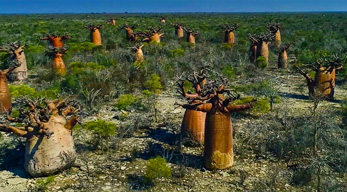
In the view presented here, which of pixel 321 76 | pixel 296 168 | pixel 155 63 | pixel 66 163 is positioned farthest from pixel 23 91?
pixel 321 76

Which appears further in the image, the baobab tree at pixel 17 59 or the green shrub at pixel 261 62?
the green shrub at pixel 261 62

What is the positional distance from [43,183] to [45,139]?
0.61 m

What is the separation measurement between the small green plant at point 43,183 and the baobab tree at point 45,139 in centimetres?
16

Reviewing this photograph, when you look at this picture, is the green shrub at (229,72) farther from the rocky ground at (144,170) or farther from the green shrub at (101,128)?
the green shrub at (101,128)

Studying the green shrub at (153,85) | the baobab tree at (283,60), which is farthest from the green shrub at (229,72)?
the green shrub at (153,85)

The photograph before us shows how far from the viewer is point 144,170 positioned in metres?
5.70

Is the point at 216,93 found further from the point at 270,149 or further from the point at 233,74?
the point at 233,74

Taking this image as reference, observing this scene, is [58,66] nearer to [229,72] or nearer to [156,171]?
[229,72]

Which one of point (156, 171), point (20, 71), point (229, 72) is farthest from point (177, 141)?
point (20, 71)

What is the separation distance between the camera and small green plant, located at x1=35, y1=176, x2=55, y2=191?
5090 mm

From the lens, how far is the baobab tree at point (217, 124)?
5.40 metres

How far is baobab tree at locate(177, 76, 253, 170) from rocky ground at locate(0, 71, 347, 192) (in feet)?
0.60

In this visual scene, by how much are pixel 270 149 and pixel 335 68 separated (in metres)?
3.94

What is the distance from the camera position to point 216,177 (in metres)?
5.43
